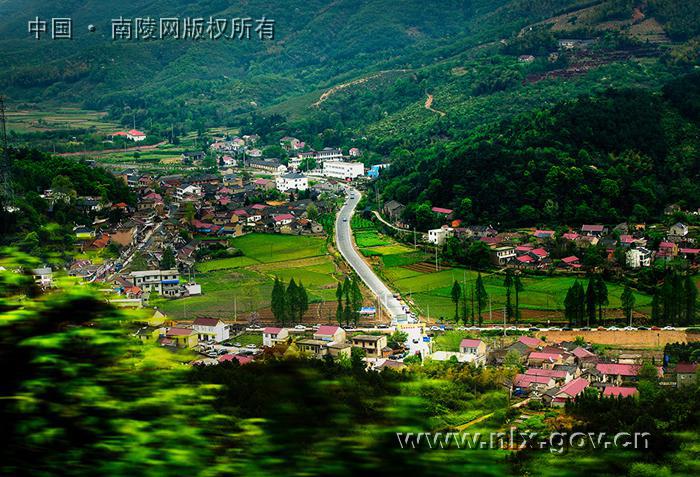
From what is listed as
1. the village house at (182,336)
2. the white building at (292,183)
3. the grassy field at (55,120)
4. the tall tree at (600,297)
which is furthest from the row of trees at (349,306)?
the grassy field at (55,120)

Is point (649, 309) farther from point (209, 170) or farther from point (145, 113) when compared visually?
point (145, 113)

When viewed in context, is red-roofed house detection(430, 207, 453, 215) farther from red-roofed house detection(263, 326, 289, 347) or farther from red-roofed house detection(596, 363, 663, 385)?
red-roofed house detection(596, 363, 663, 385)

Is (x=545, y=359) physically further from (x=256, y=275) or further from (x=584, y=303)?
(x=256, y=275)

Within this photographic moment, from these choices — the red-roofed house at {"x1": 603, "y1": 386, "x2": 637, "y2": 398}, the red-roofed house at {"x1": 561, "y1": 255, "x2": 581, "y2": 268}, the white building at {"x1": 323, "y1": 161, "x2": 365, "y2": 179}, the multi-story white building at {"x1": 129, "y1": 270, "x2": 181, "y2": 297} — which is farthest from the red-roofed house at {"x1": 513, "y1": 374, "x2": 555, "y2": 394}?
the white building at {"x1": 323, "y1": 161, "x2": 365, "y2": 179}

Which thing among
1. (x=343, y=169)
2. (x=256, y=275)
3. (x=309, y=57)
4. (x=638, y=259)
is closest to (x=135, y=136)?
(x=343, y=169)

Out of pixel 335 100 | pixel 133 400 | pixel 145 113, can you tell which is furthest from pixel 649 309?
pixel 145 113

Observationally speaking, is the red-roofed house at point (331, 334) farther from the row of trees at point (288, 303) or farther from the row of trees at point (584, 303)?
the row of trees at point (584, 303)
